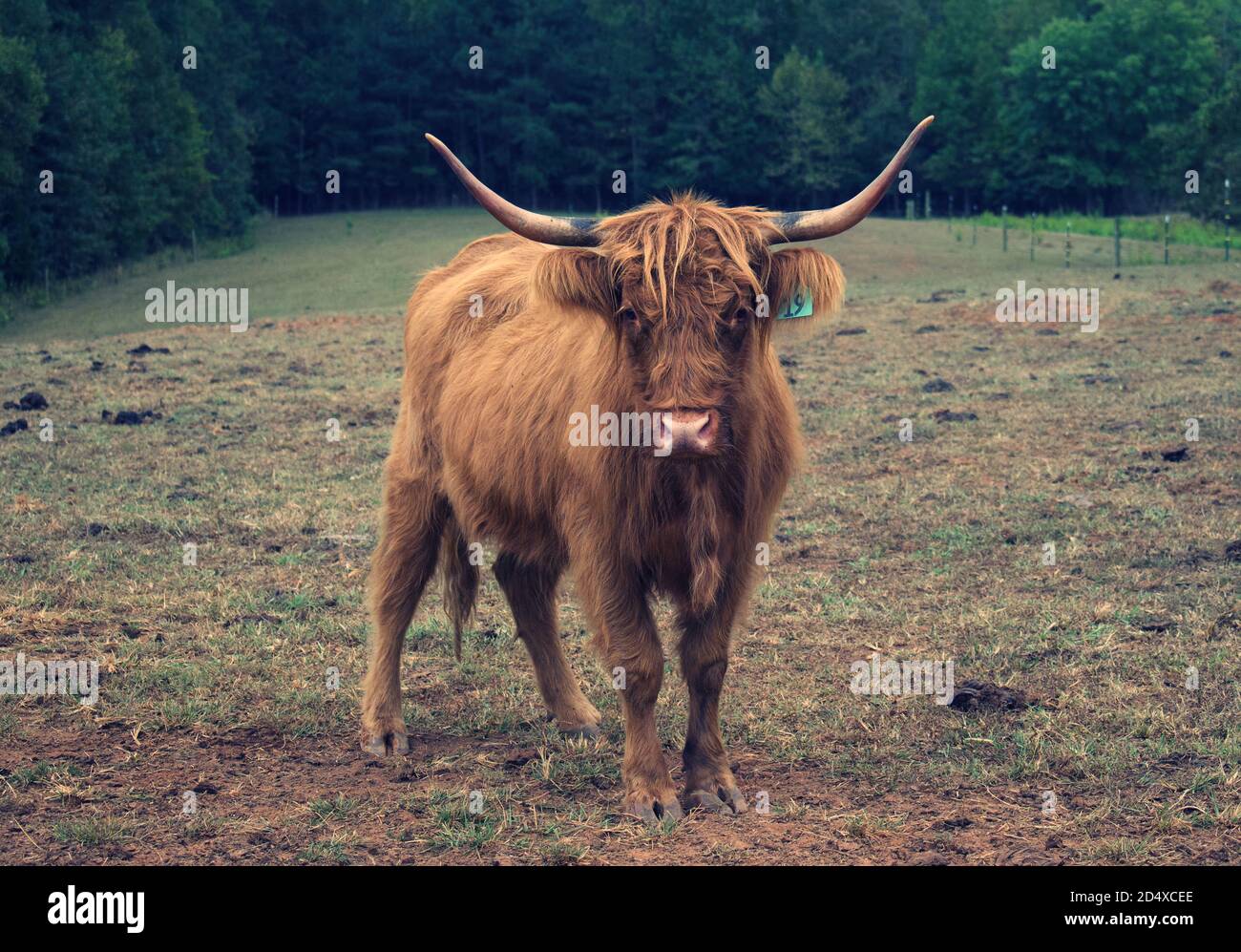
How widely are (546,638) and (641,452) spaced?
1443mm

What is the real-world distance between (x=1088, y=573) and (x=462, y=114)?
57.3 meters

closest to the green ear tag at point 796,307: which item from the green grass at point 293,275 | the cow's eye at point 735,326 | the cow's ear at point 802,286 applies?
the cow's ear at point 802,286

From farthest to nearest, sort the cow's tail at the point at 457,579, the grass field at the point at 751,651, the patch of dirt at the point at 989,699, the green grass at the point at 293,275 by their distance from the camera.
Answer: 1. the green grass at the point at 293,275
2. the cow's tail at the point at 457,579
3. the patch of dirt at the point at 989,699
4. the grass field at the point at 751,651

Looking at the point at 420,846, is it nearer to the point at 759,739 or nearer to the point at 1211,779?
the point at 759,739

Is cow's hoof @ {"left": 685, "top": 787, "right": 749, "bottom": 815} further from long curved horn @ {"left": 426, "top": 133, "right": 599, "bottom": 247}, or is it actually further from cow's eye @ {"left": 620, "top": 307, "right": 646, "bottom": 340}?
long curved horn @ {"left": 426, "top": 133, "right": 599, "bottom": 247}

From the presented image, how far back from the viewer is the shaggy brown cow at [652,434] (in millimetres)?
3883

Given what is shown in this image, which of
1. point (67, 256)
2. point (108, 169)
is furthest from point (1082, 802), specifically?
point (108, 169)

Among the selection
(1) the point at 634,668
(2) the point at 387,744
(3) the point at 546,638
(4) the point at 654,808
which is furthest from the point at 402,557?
(4) the point at 654,808

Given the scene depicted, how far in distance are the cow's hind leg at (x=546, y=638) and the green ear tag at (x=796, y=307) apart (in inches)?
52.7

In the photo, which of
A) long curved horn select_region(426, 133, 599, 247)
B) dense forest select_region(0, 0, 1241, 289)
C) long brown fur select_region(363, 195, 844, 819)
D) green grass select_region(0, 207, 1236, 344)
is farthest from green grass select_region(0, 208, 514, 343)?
long curved horn select_region(426, 133, 599, 247)

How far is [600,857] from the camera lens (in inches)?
149

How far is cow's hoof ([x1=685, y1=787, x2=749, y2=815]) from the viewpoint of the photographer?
420 cm

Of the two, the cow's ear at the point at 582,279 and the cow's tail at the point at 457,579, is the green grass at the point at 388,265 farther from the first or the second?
the cow's ear at the point at 582,279

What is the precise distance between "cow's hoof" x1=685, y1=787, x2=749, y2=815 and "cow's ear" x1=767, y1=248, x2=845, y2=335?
1559mm
